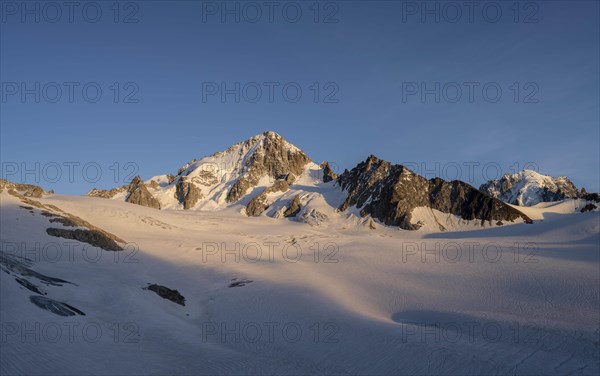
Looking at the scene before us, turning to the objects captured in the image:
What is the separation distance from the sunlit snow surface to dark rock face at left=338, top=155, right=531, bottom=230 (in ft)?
144

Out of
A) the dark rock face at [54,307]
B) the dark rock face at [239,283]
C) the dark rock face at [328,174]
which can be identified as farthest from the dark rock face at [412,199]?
the dark rock face at [54,307]

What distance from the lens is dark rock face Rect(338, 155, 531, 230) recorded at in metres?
119

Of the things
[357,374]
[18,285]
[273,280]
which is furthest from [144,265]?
[357,374]

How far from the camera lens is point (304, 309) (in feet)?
116

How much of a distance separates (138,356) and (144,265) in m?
36.2

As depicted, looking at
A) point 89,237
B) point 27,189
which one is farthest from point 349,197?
point 89,237

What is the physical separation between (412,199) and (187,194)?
104355 millimetres

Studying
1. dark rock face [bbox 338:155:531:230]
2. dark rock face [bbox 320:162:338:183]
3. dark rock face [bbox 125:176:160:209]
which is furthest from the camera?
dark rock face [bbox 320:162:338:183]

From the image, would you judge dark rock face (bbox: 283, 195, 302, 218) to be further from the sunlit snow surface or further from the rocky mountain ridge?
the sunlit snow surface

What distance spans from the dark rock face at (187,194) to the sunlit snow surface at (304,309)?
114793 millimetres

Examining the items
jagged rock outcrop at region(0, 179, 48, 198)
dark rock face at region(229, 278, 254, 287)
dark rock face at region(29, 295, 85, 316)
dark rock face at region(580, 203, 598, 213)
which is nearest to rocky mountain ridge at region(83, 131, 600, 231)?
dark rock face at region(580, 203, 598, 213)

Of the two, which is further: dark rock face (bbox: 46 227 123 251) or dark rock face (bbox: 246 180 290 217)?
dark rock face (bbox: 246 180 290 217)

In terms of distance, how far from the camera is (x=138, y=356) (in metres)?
20.5

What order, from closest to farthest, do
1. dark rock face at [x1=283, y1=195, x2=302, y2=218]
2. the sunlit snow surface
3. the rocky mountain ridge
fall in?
the sunlit snow surface → the rocky mountain ridge → dark rock face at [x1=283, y1=195, x2=302, y2=218]
